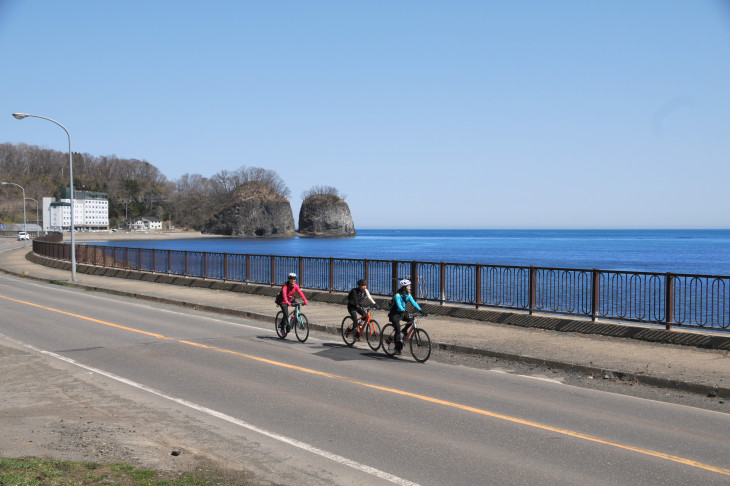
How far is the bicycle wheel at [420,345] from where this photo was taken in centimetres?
1161

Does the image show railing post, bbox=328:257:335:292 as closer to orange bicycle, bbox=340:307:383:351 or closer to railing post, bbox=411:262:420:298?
railing post, bbox=411:262:420:298

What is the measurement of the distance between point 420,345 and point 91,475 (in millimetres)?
7197

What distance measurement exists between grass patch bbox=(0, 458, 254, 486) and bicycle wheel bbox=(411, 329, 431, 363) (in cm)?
633

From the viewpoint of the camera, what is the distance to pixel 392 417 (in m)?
7.78

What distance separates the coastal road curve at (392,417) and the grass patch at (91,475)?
1.79ft

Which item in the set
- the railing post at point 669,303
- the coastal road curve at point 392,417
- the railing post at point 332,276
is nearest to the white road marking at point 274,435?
the coastal road curve at point 392,417

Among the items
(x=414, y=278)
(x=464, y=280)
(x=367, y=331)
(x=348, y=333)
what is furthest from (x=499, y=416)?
(x=464, y=280)

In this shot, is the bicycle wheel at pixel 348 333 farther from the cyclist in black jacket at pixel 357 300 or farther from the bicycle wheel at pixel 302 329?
the bicycle wheel at pixel 302 329

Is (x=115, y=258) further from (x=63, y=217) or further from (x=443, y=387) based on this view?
(x=63, y=217)

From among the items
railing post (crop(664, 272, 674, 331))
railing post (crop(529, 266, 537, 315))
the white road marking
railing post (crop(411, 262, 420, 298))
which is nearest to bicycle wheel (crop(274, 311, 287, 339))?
the white road marking

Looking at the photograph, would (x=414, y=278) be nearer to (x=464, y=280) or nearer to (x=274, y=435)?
(x=464, y=280)

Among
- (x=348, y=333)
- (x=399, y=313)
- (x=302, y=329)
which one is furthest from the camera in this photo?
(x=302, y=329)

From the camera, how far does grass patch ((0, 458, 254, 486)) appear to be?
507 centimetres

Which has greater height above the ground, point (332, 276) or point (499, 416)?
point (332, 276)
